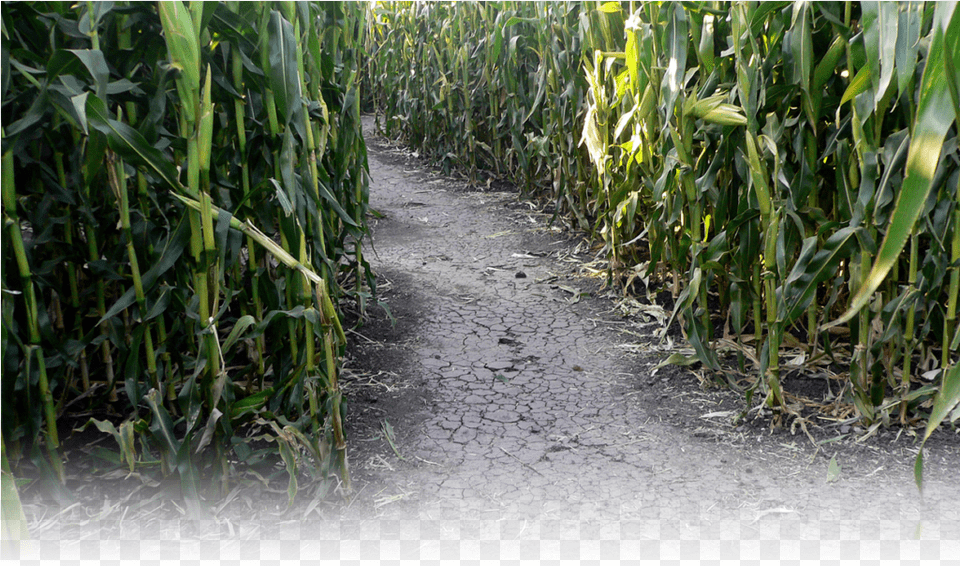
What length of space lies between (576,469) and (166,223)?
4.77 feet

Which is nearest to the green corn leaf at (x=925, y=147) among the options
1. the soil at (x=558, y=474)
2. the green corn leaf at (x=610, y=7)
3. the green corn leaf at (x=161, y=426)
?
the soil at (x=558, y=474)

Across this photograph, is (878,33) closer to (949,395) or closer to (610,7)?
(949,395)

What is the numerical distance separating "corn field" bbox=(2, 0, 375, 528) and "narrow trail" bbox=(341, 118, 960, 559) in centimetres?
35

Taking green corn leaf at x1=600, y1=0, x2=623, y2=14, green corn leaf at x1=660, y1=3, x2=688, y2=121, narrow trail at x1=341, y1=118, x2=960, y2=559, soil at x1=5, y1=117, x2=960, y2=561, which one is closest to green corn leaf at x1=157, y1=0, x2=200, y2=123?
soil at x1=5, y1=117, x2=960, y2=561

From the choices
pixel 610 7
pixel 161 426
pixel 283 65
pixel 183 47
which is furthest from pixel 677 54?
pixel 161 426

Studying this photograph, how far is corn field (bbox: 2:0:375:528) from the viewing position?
6.16 ft

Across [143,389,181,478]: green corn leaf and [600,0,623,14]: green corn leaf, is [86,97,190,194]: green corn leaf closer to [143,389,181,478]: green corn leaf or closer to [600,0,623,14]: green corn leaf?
[143,389,181,478]: green corn leaf

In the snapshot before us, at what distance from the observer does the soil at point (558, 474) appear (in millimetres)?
2068

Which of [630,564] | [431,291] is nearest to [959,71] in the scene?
[630,564]

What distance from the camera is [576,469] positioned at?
2449 mm

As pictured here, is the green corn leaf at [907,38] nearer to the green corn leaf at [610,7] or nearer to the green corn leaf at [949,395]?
the green corn leaf at [949,395]

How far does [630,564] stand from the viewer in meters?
2.00

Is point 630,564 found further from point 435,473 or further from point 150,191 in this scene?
point 150,191

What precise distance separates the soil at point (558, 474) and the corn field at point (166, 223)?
0.45 ft
